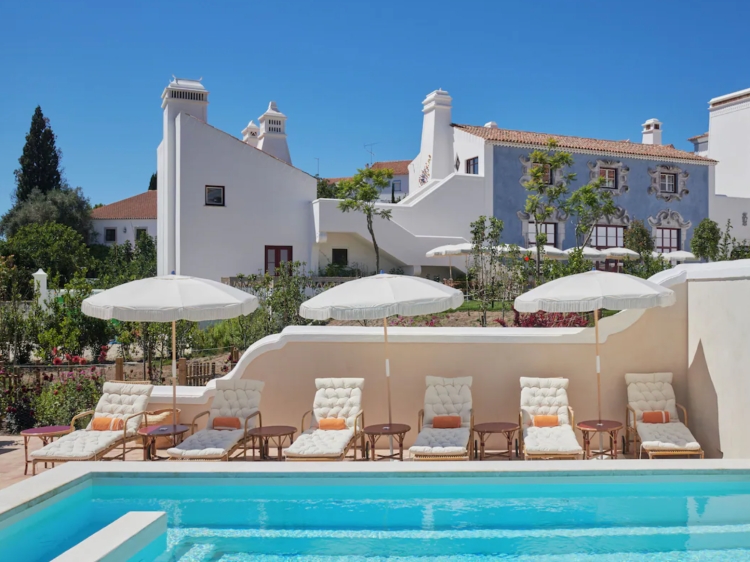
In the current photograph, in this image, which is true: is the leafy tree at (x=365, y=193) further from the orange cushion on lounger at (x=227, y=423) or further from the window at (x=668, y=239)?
the orange cushion on lounger at (x=227, y=423)

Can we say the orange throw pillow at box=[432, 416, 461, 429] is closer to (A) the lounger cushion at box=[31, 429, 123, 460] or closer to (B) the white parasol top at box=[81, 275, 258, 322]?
(B) the white parasol top at box=[81, 275, 258, 322]

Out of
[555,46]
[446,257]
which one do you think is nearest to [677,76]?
[555,46]

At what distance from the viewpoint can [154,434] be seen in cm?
799

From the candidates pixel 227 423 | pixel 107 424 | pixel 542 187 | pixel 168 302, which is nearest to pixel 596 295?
pixel 227 423

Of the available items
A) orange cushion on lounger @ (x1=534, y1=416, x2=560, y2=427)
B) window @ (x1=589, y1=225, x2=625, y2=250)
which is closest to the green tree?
window @ (x1=589, y1=225, x2=625, y2=250)

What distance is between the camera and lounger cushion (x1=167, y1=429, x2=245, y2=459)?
302 inches

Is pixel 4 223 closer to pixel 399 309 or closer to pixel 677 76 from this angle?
pixel 677 76

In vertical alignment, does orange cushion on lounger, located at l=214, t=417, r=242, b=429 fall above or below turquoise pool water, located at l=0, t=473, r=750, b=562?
above

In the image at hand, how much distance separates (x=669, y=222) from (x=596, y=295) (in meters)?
28.5

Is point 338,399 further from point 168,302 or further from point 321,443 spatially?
point 168,302

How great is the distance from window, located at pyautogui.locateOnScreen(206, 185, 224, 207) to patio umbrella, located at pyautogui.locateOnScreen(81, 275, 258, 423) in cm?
1885

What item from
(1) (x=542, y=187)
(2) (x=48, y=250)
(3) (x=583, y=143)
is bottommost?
(2) (x=48, y=250)

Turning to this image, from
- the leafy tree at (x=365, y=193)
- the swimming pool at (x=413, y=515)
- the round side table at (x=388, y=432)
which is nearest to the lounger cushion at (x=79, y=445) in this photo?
the swimming pool at (x=413, y=515)

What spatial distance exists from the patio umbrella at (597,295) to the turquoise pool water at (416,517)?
195 centimetres
